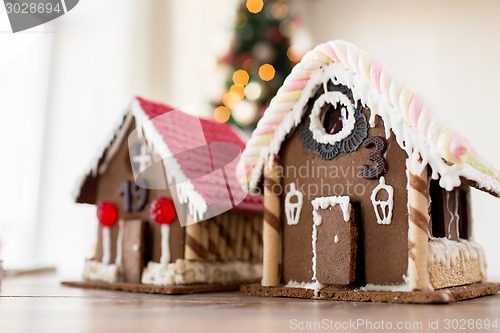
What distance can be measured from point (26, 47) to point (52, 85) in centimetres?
42

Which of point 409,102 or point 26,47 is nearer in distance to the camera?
point 409,102

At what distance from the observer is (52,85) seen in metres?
4.82

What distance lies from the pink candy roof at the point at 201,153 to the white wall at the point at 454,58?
1659 mm

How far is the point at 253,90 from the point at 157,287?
2.30 metres

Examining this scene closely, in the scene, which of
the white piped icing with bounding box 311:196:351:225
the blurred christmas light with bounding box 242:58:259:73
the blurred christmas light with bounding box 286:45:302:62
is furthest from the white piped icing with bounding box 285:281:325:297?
the blurred christmas light with bounding box 286:45:302:62

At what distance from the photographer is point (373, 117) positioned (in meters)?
2.28

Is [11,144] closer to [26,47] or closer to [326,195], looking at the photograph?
[26,47]

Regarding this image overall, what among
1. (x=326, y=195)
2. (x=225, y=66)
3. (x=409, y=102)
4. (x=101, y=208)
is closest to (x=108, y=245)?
(x=101, y=208)

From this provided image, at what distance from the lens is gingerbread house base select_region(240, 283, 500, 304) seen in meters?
2.03

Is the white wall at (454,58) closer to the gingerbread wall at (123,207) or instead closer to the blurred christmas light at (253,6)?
the blurred christmas light at (253,6)

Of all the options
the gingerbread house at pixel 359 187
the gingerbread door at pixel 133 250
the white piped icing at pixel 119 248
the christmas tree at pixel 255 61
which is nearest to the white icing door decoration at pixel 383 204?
the gingerbread house at pixel 359 187

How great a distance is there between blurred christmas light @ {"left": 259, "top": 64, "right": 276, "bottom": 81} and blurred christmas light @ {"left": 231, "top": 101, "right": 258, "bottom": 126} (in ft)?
0.80

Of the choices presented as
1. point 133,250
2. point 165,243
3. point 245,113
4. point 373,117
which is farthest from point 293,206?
point 245,113

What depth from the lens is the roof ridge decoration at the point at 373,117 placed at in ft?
6.66
